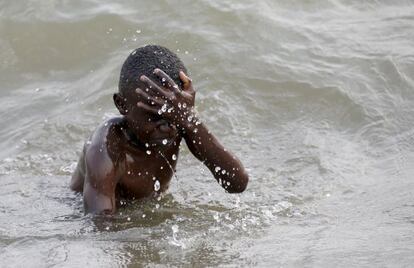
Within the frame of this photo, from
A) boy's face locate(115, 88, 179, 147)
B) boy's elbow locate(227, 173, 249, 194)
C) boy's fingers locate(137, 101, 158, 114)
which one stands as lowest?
boy's elbow locate(227, 173, 249, 194)

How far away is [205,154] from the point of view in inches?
178

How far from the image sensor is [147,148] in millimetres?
4645

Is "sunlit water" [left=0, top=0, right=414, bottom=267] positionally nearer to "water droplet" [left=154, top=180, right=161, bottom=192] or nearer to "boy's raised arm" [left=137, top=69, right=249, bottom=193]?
"water droplet" [left=154, top=180, right=161, bottom=192]

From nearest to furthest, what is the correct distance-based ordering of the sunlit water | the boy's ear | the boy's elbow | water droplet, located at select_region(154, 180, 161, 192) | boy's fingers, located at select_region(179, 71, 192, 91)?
the sunlit water
boy's fingers, located at select_region(179, 71, 192, 91)
the boy's ear
the boy's elbow
water droplet, located at select_region(154, 180, 161, 192)

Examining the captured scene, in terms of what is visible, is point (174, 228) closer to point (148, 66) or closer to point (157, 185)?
point (157, 185)

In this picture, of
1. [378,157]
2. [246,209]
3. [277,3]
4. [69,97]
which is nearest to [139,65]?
[246,209]

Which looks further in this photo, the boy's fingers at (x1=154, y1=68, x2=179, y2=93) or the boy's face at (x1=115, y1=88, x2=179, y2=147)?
the boy's face at (x1=115, y1=88, x2=179, y2=147)

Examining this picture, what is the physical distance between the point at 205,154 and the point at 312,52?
307 centimetres

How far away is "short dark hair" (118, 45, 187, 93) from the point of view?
427cm

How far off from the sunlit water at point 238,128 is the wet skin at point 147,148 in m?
0.16

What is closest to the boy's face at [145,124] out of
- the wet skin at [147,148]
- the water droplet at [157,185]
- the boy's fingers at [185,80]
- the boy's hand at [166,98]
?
the wet skin at [147,148]

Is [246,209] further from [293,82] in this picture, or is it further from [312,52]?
[312,52]

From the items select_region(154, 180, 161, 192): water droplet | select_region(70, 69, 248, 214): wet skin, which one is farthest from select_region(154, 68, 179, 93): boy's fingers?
select_region(154, 180, 161, 192): water droplet

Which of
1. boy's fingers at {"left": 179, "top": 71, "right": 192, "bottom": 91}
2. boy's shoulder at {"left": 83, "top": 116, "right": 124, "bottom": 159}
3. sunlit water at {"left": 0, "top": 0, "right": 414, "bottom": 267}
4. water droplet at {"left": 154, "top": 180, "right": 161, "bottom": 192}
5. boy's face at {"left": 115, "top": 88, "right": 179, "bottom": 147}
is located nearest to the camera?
sunlit water at {"left": 0, "top": 0, "right": 414, "bottom": 267}
